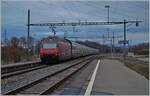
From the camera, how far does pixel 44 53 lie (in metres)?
45.4

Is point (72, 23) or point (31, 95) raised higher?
point (72, 23)

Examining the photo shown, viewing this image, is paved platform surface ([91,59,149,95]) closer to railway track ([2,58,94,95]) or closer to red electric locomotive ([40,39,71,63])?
railway track ([2,58,94,95])

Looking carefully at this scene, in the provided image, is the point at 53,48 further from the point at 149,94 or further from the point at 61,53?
the point at 149,94

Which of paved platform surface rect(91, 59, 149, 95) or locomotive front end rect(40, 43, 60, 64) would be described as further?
locomotive front end rect(40, 43, 60, 64)

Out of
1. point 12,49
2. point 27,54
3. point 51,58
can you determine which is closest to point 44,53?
point 51,58

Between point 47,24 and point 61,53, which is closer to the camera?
point 61,53

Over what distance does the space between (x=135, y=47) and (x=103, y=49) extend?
129ft

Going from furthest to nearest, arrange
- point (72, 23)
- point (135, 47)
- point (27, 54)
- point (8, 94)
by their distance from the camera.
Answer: point (135, 47) < point (27, 54) < point (72, 23) < point (8, 94)

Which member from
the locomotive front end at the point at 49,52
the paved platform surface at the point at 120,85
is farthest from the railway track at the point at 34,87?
the locomotive front end at the point at 49,52

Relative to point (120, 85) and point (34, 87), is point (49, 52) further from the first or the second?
point (34, 87)

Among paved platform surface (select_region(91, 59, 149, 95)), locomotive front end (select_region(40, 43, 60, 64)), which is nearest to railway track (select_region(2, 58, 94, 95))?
paved platform surface (select_region(91, 59, 149, 95))

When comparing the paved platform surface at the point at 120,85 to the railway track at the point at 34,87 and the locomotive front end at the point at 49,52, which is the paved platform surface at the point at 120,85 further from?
the locomotive front end at the point at 49,52

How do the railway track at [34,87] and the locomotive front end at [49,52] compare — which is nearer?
the railway track at [34,87]

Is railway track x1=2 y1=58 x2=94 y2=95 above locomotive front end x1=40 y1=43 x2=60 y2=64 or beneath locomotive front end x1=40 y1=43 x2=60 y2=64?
beneath
